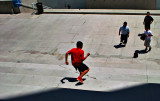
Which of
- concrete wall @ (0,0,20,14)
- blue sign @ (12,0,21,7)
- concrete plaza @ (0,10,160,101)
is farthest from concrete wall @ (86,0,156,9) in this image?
concrete wall @ (0,0,20,14)

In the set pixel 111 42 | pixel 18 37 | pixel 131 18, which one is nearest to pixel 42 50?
pixel 18 37

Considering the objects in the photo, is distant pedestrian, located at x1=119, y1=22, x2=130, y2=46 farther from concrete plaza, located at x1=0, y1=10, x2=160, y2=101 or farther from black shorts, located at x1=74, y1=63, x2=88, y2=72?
black shorts, located at x1=74, y1=63, x2=88, y2=72

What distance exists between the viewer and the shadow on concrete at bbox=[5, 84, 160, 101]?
15.9 ft

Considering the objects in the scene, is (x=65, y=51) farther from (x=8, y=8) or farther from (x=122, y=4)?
(x=122, y=4)

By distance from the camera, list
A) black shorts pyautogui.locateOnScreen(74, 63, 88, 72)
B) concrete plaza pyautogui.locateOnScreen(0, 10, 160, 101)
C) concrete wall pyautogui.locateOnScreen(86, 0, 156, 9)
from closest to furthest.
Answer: concrete plaza pyautogui.locateOnScreen(0, 10, 160, 101) < black shorts pyautogui.locateOnScreen(74, 63, 88, 72) < concrete wall pyautogui.locateOnScreen(86, 0, 156, 9)

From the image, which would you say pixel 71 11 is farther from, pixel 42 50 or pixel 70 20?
pixel 42 50

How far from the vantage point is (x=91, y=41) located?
38.7 ft

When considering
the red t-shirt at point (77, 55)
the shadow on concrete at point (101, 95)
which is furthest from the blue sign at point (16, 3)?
the shadow on concrete at point (101, 95)

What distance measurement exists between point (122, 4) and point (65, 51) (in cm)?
1087

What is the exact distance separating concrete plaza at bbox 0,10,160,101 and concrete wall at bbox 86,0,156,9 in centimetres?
485

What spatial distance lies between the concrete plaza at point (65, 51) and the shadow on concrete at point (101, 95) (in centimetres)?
8

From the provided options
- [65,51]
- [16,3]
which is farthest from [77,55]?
[16,3]

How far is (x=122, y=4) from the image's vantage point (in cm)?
1952

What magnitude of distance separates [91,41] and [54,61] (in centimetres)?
A: 291
